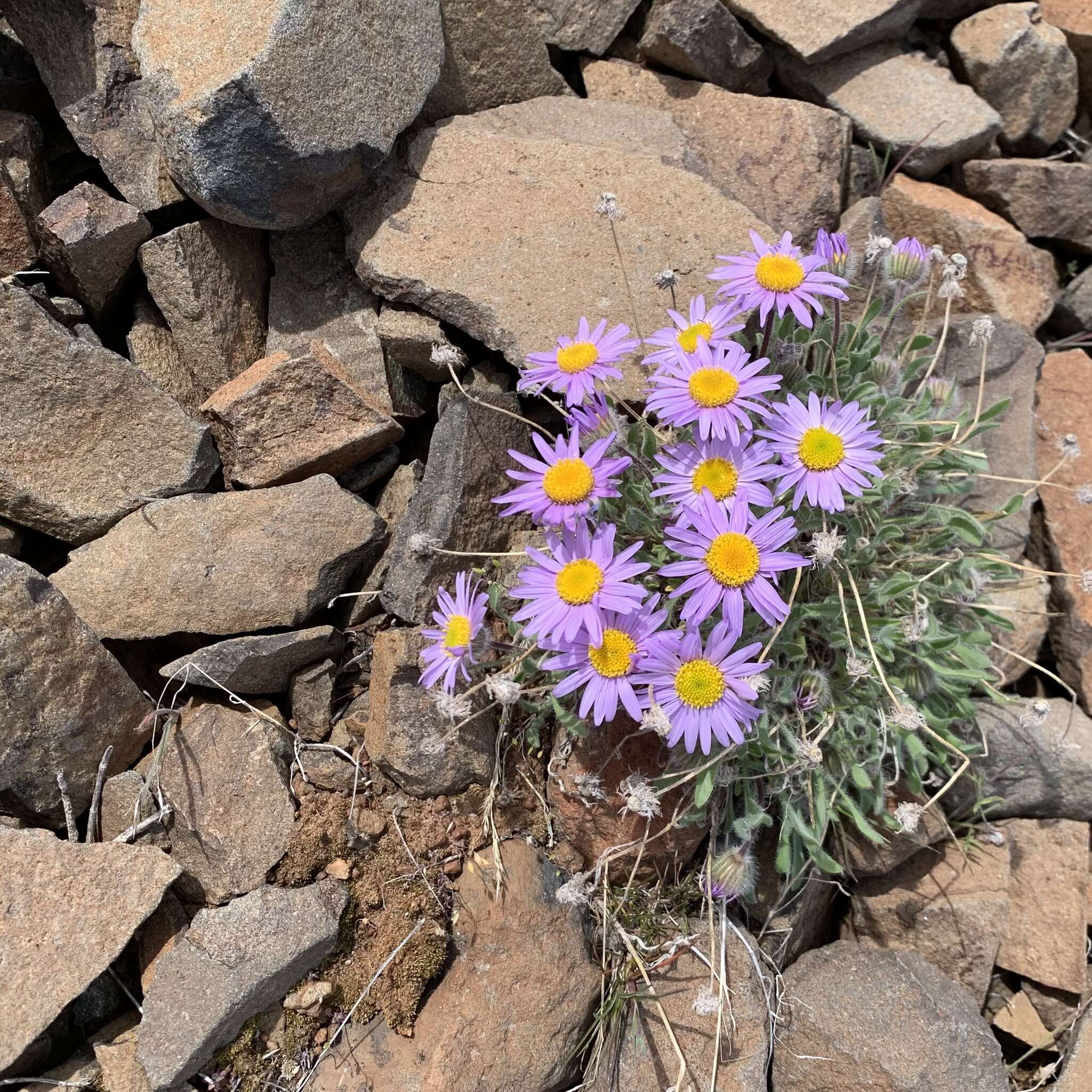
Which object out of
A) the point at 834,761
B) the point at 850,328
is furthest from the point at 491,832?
the point at 850,328

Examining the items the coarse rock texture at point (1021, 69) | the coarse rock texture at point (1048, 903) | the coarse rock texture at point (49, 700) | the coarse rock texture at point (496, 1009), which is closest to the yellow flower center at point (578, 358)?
the coarse rock texture at point (496, 1009)

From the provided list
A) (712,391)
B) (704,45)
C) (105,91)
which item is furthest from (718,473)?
(105,91)

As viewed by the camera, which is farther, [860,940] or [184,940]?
[860,940]

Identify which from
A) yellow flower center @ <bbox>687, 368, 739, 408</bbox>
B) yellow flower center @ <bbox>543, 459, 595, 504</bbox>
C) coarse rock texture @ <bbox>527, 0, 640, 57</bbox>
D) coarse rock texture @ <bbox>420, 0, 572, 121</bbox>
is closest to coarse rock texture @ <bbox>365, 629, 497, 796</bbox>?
yellow flower center @ <bbox>543, 459, 595, 504</bbox>

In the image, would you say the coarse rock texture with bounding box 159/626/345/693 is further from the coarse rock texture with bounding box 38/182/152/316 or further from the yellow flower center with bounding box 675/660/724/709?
the coarse rock texture with bounding box 38/182/152/316

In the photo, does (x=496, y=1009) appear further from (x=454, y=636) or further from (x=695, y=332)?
(x=695, y=332)

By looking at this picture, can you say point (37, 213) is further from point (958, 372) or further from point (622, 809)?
point (958, 372)

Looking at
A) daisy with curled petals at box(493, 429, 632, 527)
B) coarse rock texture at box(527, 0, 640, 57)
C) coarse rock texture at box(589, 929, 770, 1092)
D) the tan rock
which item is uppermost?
coarse rock texture at box(527, 0, 640, 57)
